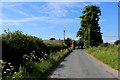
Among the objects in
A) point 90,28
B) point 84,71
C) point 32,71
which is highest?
point 90,28

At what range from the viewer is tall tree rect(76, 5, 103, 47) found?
44.3 m

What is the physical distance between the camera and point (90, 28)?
45.5 metres

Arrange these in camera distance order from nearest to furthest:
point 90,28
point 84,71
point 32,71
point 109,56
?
1. point 32,71
2. point 84,71
3. point 109,56
4. point 90,28

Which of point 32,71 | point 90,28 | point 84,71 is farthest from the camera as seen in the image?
point 90,28

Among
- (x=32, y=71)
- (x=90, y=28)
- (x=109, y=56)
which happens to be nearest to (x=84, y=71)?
(x=32, y=71)

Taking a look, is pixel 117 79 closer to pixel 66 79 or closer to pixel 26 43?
pixel 66 79

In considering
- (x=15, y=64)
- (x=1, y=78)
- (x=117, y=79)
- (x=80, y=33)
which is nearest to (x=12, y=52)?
(x=15, y=64)

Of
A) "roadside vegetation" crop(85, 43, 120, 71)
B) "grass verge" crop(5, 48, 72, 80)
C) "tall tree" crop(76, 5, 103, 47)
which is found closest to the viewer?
"grass verge" crop(5, 48, 72, 80)

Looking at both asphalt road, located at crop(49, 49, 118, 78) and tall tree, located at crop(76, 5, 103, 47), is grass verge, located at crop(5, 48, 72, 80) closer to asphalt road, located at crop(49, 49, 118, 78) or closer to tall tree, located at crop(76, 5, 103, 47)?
asphalt road, located at crop(49, 49, 118, 78)

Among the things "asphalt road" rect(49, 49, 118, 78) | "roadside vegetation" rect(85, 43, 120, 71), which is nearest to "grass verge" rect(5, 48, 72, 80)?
"asphalt road" rect(49, 49, 118, 78)

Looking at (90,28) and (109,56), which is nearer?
(109,56)

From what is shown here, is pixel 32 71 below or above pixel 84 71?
above

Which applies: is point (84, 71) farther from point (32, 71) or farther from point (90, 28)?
point (90, 28)

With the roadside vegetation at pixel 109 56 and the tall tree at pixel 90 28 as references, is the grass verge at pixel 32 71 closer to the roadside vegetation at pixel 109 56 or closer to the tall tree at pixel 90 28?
the roadside vegetation at pixel 109 56
